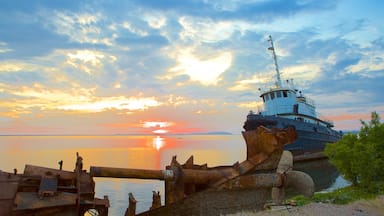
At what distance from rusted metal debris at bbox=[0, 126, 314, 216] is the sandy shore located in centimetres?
74

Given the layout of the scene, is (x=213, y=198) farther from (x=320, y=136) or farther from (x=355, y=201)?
(x=320, y=136)

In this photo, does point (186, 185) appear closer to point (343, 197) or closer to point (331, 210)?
point (331, 210)

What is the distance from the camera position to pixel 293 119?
1391 inches

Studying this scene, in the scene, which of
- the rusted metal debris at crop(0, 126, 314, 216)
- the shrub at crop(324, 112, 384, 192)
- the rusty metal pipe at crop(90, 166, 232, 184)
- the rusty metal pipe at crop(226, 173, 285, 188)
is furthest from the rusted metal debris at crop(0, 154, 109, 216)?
the shrub at crop(324, 112, 384, 192)

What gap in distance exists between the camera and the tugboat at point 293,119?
3406cm

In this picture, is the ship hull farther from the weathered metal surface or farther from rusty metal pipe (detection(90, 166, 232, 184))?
the weathered metal surface

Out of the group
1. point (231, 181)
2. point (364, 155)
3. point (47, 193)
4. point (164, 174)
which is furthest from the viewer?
point (364, 155)

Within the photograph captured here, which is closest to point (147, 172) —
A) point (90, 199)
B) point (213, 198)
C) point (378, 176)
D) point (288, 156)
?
point (90, 199)

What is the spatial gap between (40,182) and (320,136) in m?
37.5

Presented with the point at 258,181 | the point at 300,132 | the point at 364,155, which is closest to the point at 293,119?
the point at 300,132

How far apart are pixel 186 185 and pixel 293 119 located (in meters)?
29.9

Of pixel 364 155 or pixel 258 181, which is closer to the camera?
pixel 258 181

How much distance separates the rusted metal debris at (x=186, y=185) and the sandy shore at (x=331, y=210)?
29.1 inches

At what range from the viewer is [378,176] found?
14062 millimetres
